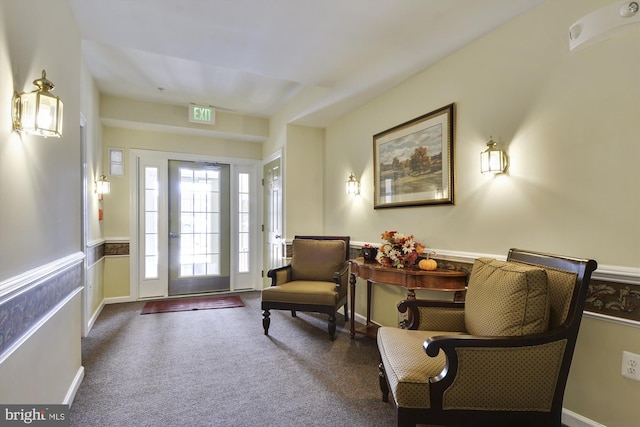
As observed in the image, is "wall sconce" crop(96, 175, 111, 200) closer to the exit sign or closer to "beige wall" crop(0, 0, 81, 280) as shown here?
the exit sign

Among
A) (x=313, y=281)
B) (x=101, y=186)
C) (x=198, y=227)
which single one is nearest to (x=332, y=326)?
(x=313, y=281)

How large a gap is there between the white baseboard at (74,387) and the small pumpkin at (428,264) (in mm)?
2497

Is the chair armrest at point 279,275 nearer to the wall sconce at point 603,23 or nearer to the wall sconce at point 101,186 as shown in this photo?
the wall sconce at point 101,186

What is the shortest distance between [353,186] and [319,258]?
0.92m

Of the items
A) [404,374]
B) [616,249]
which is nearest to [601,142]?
[616,249]

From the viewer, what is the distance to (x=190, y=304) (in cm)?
430

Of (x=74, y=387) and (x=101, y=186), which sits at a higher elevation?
(x=101, y=186)

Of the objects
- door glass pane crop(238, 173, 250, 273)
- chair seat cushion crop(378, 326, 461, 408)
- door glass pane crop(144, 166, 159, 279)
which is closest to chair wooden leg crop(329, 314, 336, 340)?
chair seat cushion crop(378, 326, 461, 408)

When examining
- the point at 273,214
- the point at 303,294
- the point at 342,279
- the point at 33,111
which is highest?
the point at 33,111

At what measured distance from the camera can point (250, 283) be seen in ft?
17.0

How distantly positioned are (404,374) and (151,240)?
4.27 meters

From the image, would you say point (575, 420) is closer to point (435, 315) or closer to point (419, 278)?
point (435, 315)

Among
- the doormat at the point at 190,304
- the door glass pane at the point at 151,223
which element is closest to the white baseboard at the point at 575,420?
the doormat at the point at 190,304

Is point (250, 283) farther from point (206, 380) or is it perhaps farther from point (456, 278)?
point (456, 278)
